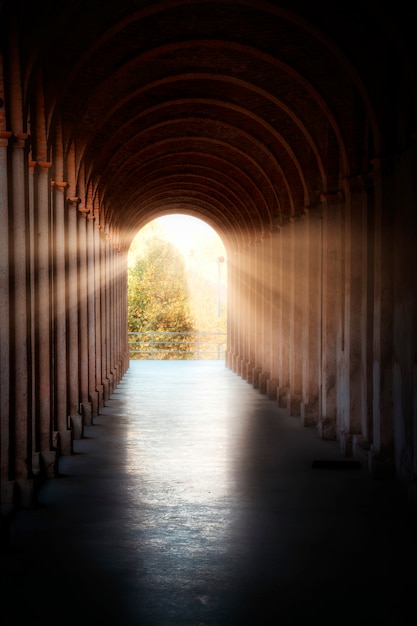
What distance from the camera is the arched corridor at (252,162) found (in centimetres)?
909

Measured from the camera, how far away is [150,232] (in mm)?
76625

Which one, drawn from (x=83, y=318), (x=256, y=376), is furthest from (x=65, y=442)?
(x=256, y=376)

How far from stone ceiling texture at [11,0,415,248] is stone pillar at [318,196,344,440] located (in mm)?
509

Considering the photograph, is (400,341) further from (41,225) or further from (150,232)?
(150,232)

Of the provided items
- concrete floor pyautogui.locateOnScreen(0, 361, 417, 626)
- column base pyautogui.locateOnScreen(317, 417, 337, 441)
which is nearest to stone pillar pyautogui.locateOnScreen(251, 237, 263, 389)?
column base pyautogui.locateOnScreen(317, 417, 337, 441)

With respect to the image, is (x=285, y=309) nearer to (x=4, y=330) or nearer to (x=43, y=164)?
(x=43, y=164)

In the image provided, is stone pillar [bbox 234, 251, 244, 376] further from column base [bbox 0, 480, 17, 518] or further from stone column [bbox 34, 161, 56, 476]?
column base [bbox 0, 480, 17, 518]

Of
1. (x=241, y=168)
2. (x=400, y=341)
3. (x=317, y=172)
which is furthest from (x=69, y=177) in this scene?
(x=241, y=168)

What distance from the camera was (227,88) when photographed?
16.7 metres

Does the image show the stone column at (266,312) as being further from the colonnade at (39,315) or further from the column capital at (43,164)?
the column capital at (43,164)

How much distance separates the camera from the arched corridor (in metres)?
9.09

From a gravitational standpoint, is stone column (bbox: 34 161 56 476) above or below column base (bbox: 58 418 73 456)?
above

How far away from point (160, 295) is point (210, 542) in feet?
→ 206

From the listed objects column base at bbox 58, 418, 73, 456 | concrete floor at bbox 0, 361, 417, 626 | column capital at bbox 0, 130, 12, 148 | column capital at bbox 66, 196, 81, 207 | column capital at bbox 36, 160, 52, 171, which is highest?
column capital at bbox 66, 196, 81, 207
